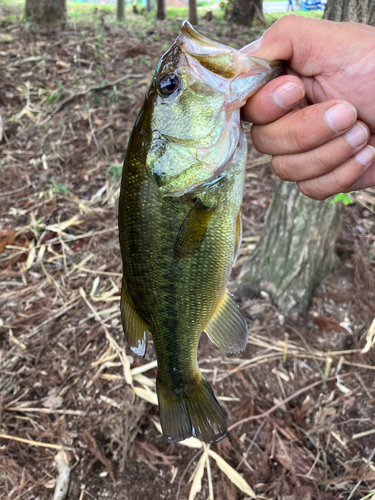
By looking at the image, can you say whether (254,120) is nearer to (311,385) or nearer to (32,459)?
(311,385)

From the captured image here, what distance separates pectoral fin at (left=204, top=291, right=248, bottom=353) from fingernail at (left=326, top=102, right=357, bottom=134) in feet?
2.70

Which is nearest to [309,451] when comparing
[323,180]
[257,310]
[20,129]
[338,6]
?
[257,310]

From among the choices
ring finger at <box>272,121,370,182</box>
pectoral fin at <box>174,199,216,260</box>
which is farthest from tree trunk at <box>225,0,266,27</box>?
pectoral fin at <box>174,199,216,260</box>

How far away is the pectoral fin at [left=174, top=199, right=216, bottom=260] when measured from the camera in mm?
1325

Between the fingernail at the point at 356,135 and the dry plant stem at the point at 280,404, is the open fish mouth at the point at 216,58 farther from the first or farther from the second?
the dry plant stem at the point at 280,404

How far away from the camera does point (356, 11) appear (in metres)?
2.06

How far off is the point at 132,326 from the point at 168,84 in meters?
1.01

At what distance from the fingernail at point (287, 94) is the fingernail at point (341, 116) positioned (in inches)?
4.9

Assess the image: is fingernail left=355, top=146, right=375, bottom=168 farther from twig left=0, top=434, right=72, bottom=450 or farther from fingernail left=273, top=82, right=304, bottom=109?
twig left=0, top=434, right=72, bottom=450

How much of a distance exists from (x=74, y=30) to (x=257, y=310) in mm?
8230

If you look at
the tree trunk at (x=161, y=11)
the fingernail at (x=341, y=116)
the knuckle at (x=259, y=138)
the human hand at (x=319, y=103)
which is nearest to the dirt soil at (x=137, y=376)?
the human hand at (x=319, y=103)

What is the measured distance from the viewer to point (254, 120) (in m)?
1.41

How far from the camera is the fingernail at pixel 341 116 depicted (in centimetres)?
121

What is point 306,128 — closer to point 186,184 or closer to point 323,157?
point 323,157
